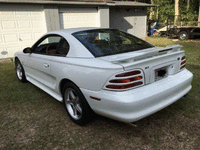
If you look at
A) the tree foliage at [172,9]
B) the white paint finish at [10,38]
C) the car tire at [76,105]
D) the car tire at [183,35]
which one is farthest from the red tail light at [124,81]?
the tree foliage at [172,9]

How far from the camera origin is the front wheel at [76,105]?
2.50 metres

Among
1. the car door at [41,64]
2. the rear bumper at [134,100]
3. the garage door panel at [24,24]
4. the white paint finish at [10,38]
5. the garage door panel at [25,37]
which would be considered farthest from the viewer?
the garage door panel at [25,37]

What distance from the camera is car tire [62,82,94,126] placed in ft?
8.21

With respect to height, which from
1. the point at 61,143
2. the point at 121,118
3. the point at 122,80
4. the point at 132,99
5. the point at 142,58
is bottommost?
the point at 61,143

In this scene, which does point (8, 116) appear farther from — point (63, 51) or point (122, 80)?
point (122, 80)

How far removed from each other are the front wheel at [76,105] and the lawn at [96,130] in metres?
0.15

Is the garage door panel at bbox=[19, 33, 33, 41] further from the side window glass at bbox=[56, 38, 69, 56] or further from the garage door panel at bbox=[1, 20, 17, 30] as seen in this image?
the side window glass at bbox=[56, 38, 69, 56]

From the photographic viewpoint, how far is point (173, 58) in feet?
8.49

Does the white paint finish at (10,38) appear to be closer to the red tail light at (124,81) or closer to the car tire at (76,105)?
the car tire at (76,105)

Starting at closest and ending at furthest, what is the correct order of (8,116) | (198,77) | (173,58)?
(173,58) < (8,116) < (198,77)

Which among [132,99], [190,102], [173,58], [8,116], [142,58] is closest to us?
[132,99]

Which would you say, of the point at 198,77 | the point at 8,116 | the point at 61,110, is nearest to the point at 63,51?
the point at 61,110

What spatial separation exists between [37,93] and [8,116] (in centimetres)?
106

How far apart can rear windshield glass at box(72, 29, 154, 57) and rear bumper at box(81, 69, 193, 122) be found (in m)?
0.68
